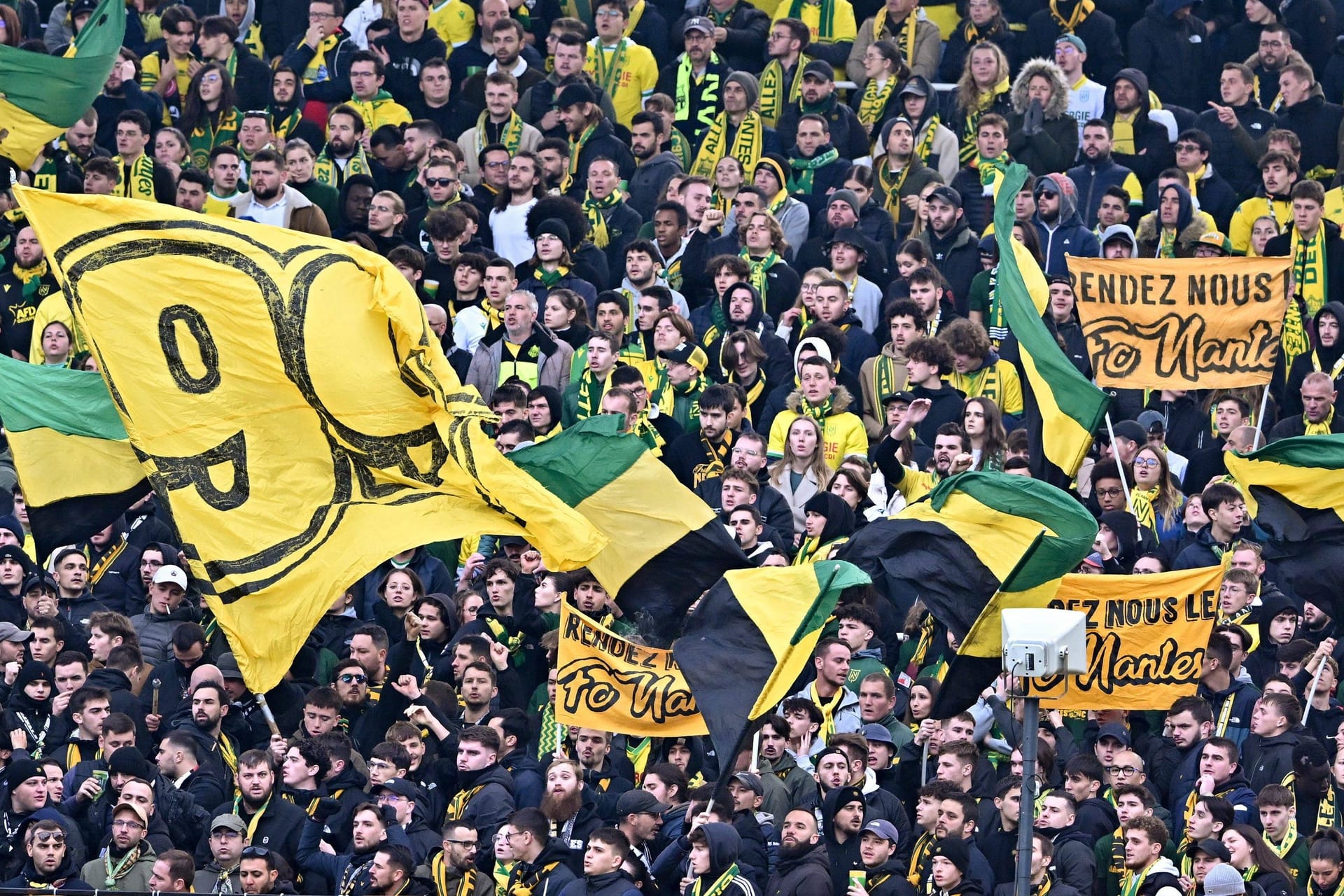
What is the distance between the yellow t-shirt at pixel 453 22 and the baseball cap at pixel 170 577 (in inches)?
267

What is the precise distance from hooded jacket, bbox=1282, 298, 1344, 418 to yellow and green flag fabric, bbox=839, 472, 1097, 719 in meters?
4.74

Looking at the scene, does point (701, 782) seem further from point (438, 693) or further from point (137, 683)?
point (137, 683)

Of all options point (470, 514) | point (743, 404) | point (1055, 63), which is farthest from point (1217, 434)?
point (470, 514)

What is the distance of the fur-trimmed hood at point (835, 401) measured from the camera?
18.7 meters

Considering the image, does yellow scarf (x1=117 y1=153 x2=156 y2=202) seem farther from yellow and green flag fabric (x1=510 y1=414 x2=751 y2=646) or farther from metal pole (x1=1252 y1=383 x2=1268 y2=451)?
metal pole (x1=1252 y1=383 x2=1268 y2=451)

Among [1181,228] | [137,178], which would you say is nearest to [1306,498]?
[1181,228]

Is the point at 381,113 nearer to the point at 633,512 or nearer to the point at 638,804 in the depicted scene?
the point at 633,512

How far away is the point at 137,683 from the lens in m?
17.6

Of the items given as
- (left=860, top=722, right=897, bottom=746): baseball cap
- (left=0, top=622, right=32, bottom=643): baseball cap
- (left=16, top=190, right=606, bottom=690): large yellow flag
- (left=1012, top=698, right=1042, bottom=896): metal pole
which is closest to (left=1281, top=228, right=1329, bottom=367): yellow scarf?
(left=860, top=722, right=897, bottom=746): baseball cap

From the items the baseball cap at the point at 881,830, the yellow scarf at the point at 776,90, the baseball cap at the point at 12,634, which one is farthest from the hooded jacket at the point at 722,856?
the yellow scarf at the point at 776,90

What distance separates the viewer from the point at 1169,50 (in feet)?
77.4

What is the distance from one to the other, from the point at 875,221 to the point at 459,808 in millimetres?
6096

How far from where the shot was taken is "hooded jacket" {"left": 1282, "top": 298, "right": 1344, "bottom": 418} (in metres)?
19.7

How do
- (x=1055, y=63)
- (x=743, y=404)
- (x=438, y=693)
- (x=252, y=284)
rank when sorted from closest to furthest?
(x=252, y=284)
(x=438, y=693)
(x=743, y=404)
(x=1055, y=63)
